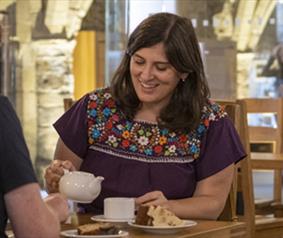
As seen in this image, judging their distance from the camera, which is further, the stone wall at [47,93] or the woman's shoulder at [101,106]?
the stone wall at [47,93]

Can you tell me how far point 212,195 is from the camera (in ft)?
9.07

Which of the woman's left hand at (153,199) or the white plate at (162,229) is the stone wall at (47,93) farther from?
the white plate at (162,229)

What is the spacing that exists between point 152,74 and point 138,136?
0.20 metres

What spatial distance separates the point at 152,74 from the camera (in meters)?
2.78

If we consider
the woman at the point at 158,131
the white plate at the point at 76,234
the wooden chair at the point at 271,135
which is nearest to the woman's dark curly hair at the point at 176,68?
the woman at the point at 158,131

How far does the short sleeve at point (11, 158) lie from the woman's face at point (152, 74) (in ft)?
3.35

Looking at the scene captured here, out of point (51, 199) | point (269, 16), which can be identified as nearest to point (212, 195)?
point (51, 199)

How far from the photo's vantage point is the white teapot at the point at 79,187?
241 centimetres

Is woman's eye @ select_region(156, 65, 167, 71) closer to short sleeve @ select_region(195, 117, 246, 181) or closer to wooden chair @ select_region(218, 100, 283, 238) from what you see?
short sleeve @ select_region(195, 117, 246, 181)

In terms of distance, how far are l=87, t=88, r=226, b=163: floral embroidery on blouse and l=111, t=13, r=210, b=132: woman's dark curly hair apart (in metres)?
0.03

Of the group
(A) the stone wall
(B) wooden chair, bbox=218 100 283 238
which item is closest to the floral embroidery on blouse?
(B) wooden chair, bbox=218 100 283 238

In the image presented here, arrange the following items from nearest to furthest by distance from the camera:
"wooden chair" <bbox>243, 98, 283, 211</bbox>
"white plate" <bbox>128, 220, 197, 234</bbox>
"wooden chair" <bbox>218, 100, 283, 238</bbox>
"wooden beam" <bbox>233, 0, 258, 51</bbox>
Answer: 1. "white plate" <bbox>128, 220, 197, 234</bbox>
2. "wooden chair" <bbox>218, 100, 283, 238</bbox>
3. "wooden chair" <bbox>243, 98, 283, 211</bbox>
4. "wooden beam" <bbox>233, 0, 258, 51</bbox>

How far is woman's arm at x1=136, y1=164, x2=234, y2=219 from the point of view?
8.52ft

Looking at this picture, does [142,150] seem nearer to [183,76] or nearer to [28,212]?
[183,76]
